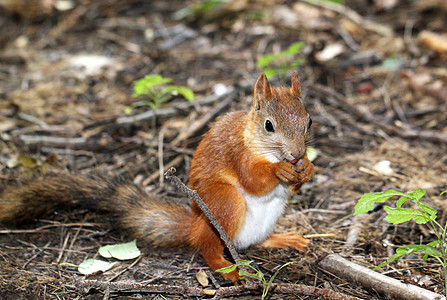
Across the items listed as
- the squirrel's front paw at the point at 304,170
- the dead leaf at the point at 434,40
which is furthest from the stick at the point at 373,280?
the dead leaf at the point at 434,40

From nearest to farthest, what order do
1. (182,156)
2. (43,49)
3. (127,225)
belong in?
(127,225), (182,156), (43,49)

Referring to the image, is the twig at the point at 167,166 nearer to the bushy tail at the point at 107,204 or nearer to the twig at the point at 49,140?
the bushy tail at the point at 107,204

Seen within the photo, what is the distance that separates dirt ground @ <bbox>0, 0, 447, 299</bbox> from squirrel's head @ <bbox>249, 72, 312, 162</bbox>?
2.15 ft

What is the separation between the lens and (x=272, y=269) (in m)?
2.44

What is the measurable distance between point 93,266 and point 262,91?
134 centimetres

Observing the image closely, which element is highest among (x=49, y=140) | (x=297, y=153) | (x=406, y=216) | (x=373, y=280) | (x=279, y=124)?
(x=279, y=124)

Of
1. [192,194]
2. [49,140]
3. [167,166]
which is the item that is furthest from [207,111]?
[192,194]

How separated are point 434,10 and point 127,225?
494cm

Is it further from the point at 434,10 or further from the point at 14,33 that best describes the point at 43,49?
the point at 434,10

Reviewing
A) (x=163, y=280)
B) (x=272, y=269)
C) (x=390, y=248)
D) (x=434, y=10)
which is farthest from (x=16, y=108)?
(x=434, y=10)

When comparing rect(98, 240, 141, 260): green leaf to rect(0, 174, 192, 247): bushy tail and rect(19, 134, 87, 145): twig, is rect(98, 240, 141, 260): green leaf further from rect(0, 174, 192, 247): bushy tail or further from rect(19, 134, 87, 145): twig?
rect(19, 134, 87, 145): twig

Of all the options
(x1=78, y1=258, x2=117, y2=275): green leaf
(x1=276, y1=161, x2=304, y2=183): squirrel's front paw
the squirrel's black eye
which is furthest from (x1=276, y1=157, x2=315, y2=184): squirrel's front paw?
(x1=78, y1=258, x2=117, y2=275): green leaf

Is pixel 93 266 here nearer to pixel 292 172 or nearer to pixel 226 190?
pixel 226 190

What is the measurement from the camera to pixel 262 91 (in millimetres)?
2479
